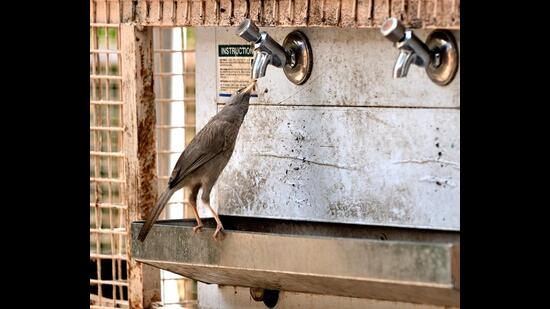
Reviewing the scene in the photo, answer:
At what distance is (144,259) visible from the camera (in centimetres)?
327

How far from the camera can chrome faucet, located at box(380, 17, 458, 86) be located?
9.18ft

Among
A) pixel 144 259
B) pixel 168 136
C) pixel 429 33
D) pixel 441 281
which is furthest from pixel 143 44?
pixel 168 136

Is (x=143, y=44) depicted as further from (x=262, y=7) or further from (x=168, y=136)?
(x=168, y=136)

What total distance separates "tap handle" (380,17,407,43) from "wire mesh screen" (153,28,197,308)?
1.12 metres

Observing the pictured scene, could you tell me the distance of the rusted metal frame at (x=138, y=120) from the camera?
3533 mm

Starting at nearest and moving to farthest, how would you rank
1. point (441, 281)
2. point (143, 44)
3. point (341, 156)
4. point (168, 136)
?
point (441, 281) → point (341, 156) → point (143, 44) → point (168, 136)

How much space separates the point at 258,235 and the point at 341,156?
358 mm

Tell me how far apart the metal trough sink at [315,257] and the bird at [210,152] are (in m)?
0.12

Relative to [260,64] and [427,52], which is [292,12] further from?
[427,52]

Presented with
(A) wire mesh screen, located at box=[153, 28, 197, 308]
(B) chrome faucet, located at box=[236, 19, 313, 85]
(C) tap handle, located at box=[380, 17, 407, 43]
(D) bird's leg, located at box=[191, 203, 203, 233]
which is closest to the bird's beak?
(B) chrome faucet, located at box=[236, 19, 313, 85]

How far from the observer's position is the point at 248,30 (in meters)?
3.04

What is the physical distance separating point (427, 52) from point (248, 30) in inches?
19.0

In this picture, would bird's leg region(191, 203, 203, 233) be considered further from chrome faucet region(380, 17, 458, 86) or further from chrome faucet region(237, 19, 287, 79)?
chrome faucet region(380, 17, 458, 86)
